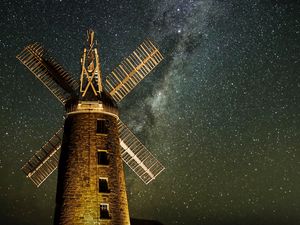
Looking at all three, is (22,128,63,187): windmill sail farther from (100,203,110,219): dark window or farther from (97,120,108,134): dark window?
(100,203,110,219): dark window

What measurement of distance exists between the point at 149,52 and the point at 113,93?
2778 millimetres

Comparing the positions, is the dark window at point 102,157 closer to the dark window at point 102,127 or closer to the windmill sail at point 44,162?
the dark window at point 102,127

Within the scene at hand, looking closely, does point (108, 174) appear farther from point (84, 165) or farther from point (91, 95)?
point (91, 95)

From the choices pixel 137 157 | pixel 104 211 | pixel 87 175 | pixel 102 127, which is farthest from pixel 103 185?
pixel 137 157

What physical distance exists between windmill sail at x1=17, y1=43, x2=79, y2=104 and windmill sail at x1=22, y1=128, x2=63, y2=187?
1885 mm

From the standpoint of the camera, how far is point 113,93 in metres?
21.5

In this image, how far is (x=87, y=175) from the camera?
17.9m

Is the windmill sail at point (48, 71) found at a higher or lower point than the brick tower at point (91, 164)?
higher

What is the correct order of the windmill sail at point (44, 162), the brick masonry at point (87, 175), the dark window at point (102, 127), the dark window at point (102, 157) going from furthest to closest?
1. the windmill sail at point (44, 162)
2. the dark window at point (102, 127)
3. the dark window at point (102, 157)
4. the brick masonry at point (87, 175)

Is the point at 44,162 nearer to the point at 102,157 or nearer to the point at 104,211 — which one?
the point at 102,157

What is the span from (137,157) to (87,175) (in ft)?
12.8

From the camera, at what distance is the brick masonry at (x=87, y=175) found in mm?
17406

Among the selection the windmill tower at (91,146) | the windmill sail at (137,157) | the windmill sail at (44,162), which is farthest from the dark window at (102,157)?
the windmill sail at (44,162)

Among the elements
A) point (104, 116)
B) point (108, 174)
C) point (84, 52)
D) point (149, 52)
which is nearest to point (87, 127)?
point (104, 116)
